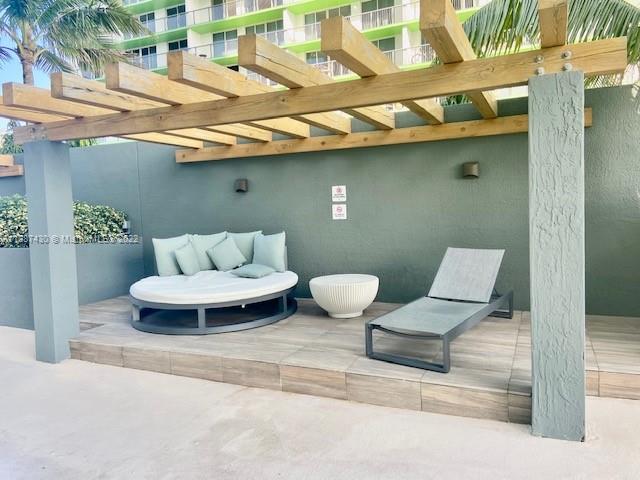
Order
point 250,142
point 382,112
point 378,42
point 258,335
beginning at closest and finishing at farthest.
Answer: point 258,335 < point 382,112 < point 250,142 < point 378,42

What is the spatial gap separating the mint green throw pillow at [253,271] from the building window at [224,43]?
1979cm

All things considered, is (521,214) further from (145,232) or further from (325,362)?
(145,232)

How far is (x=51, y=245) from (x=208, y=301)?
5.75 ft

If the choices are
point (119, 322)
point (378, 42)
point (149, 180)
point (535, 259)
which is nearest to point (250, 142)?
point (149, 180)

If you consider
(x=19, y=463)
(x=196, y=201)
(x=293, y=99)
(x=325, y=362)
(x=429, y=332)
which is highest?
(x=293, y=99)

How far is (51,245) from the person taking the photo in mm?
5059

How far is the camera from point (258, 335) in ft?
16.8

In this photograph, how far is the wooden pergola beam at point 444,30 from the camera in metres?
2.69

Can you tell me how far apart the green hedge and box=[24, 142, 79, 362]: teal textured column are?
7.34 feet

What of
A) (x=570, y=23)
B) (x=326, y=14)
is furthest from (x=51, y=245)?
(x=326, y=14)

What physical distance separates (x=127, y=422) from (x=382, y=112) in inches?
164

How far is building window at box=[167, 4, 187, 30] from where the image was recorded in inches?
961

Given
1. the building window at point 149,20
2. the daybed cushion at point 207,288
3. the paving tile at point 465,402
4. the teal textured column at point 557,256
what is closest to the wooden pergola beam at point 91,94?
the daybed cushion at point 207,288

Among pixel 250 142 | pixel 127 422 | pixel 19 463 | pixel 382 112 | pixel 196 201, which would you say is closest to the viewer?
pixel 19 463
